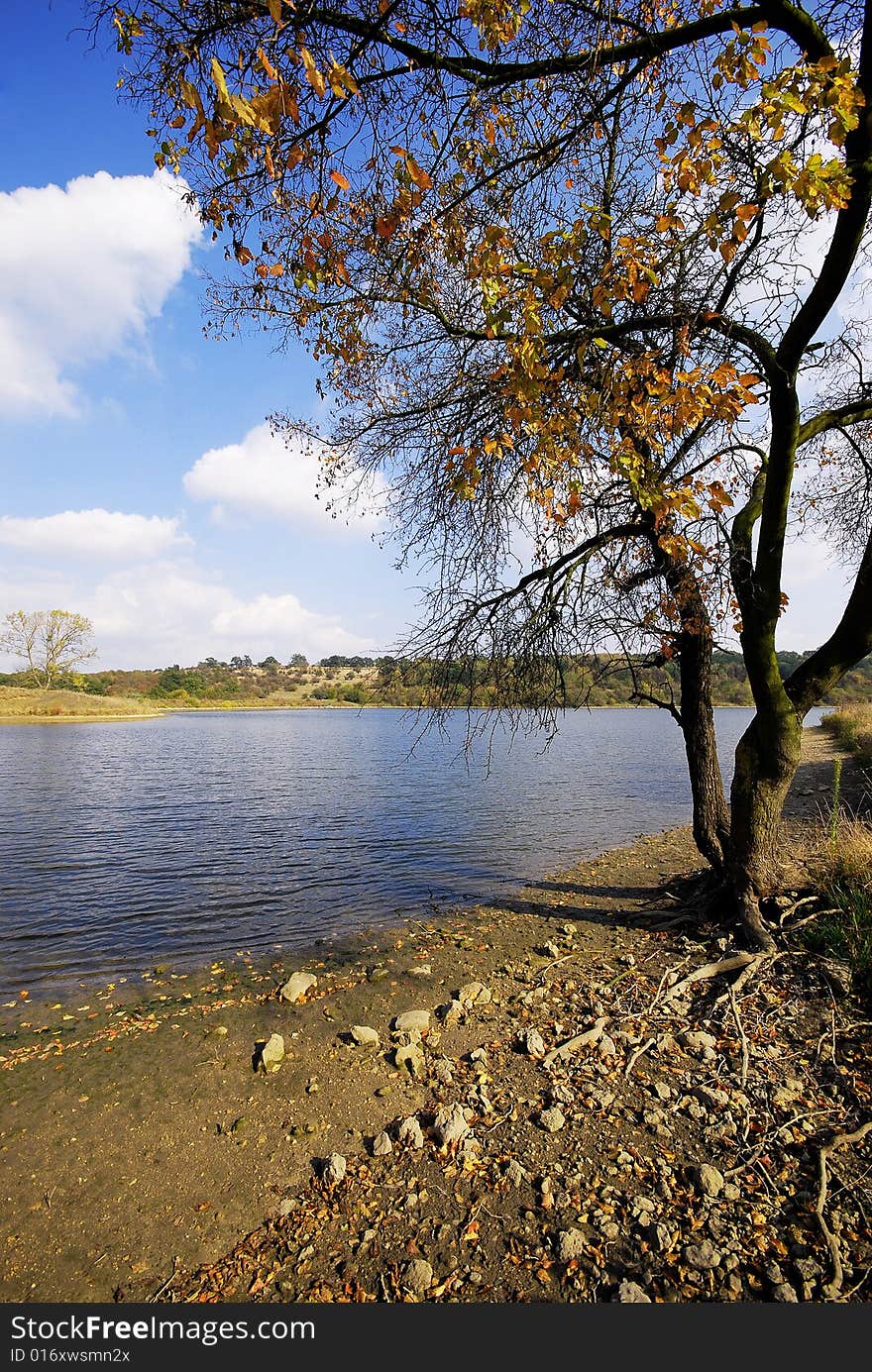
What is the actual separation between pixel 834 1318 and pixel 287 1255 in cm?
275

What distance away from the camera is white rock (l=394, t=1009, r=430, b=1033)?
18.7 ft

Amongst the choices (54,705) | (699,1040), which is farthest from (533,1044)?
(54,705)

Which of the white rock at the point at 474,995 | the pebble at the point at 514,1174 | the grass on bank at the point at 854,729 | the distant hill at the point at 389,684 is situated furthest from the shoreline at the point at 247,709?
the pebble at the point at 514,1174

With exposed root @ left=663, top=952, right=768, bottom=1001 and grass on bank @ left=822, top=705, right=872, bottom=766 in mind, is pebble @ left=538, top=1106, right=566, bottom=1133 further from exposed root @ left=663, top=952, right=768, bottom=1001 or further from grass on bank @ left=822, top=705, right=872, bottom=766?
grass on bank @ left=822, top=705, right=872, bottom=766

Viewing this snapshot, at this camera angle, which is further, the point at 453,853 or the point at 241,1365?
the point at 453,853

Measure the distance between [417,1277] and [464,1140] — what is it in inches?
38.0

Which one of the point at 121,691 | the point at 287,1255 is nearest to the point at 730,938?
the point at 287,1255

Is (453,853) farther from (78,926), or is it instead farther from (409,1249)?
(409,1249)

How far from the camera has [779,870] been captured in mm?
6863

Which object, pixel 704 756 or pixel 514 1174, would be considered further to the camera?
pixel 704 756

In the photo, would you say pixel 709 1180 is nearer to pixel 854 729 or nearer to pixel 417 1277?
pixel 417 1277

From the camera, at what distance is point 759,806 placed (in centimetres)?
671

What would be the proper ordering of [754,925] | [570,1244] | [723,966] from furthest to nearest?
[754,925] → [723,966] → [570,1244]

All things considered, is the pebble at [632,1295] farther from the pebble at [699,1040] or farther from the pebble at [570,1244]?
the pebble at [699,1040]
